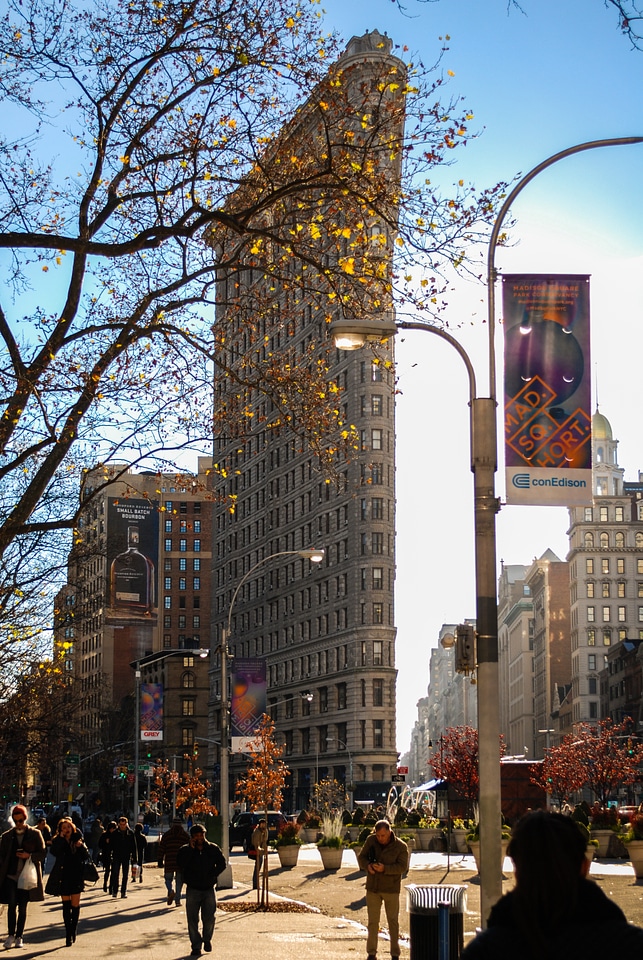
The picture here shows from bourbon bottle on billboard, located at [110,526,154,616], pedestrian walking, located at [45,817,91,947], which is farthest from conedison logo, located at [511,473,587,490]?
bourbon bottle on billboard, located at [110,526,154,616]

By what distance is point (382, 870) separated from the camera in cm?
1569

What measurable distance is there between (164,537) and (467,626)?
15328cm

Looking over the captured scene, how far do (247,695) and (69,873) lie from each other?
35.7 m

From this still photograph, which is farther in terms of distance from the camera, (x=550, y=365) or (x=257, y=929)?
(x=257, y=929)

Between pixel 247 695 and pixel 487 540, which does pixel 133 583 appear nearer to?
pixel 247 695

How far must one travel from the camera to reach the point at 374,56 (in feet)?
272

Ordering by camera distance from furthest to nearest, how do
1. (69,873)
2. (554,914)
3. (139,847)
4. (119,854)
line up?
1. (139,847)
2. (119,854)
3. (69,873)
4. (554,914)

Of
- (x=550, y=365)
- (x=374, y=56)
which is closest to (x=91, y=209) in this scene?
(x=550, y=365)

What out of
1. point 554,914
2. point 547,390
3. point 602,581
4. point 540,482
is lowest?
point 554,914

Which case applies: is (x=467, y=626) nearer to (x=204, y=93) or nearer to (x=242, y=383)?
(x=242, y=383)

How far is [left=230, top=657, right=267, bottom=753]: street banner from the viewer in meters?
51.1

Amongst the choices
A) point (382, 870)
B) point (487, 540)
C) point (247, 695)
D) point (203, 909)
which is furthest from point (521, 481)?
point (247, 695)

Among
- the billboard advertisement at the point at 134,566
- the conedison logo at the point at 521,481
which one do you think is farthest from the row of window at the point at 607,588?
the conedison logo at the point at 521,481

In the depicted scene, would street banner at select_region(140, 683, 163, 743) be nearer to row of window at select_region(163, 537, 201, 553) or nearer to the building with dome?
the building with dome
